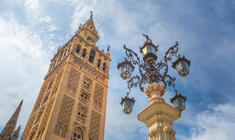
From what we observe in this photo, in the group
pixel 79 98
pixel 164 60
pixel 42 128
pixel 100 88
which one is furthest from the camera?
pixel 100 88

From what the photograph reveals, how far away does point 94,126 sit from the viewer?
18.3m

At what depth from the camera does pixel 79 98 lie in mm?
19141

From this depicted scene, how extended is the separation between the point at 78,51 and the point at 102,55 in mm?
3809

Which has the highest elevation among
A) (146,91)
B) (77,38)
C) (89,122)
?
(77,38)

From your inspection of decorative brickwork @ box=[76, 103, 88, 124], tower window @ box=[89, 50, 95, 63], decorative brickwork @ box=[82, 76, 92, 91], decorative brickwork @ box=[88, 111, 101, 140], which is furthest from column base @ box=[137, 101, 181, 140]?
tower window @ box=[89, 50, 95, 63]

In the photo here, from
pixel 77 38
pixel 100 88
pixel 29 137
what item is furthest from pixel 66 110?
pixel 77 38

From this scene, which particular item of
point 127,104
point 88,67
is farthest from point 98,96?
point 127,104

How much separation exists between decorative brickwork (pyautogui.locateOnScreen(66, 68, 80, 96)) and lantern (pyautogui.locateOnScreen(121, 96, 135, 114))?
14000mm

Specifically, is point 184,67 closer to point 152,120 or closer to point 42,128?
point 152,120

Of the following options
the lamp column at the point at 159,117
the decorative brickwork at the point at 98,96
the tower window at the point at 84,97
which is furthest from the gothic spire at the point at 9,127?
the lamp column at the point at 159,117

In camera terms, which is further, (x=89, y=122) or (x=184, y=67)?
(x=89, y=122)

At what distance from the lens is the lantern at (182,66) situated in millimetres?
5484

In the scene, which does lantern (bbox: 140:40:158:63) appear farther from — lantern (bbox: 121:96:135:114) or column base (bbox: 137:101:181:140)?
column base (bbox: 137:101:181:140)

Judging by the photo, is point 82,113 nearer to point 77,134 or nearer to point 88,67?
point 77,134
